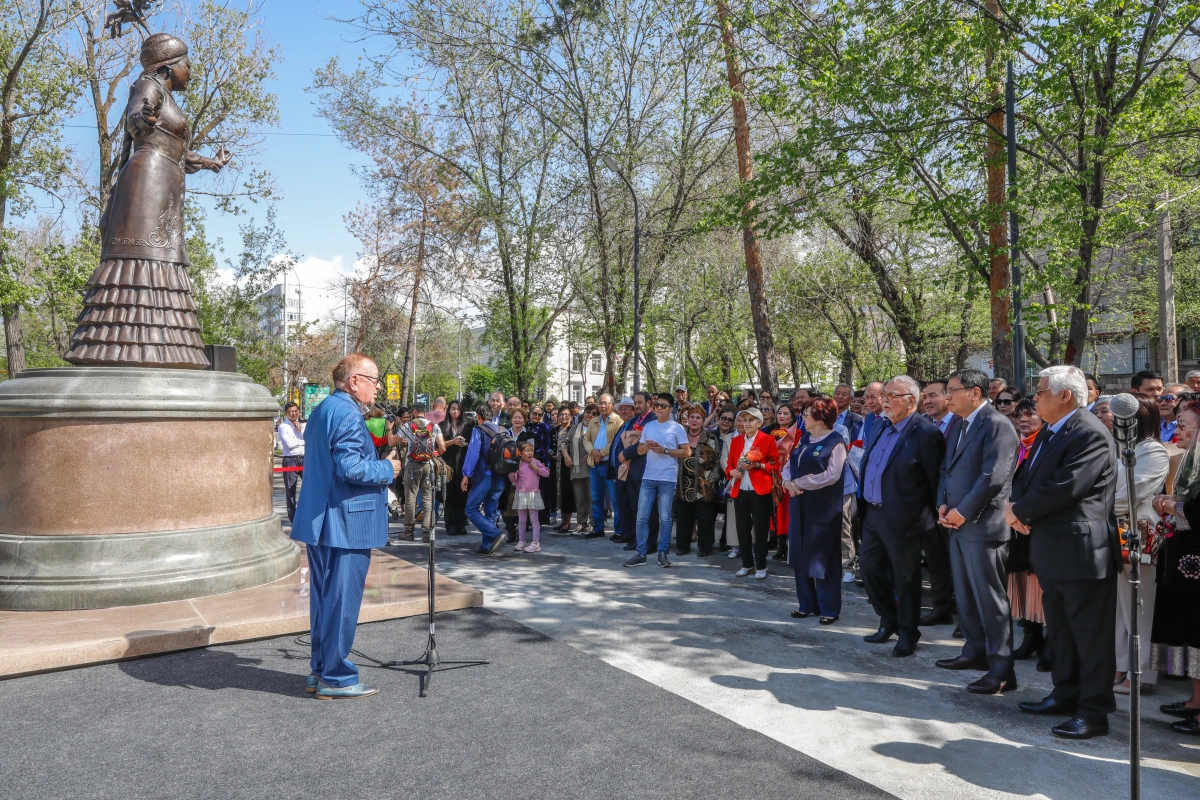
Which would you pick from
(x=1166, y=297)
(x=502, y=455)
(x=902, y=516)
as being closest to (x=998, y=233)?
(x=902, y=516)

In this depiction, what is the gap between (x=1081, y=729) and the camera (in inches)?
172

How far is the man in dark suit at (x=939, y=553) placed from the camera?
6773 millimetres

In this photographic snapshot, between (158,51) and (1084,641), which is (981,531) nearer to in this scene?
(1084,641)

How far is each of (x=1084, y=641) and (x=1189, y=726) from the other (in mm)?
740

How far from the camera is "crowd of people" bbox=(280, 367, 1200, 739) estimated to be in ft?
15.0

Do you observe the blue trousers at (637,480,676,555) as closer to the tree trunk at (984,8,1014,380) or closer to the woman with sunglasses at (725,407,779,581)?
the woman with sunglasses at (725,407,779,581)

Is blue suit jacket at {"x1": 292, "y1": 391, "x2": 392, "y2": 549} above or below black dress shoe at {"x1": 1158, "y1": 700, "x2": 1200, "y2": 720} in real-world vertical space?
above

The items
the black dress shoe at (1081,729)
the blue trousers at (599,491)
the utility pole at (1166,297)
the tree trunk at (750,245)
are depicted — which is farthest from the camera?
the utility pole at (1166,297)

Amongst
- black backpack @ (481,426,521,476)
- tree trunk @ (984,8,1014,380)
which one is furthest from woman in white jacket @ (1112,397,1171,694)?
tree trunk @ (984,8,1014,380)

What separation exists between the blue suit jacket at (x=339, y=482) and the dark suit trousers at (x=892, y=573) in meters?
3.76

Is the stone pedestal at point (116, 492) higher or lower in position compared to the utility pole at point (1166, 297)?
lower

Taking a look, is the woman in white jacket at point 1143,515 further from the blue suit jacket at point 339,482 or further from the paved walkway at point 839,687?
the blue suit jacket at point 339,482

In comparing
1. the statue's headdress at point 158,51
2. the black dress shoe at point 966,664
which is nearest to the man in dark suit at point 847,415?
the black dress shoe at point 966,664

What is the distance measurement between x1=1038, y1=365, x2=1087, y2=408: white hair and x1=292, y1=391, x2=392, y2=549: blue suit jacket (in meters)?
3.96
